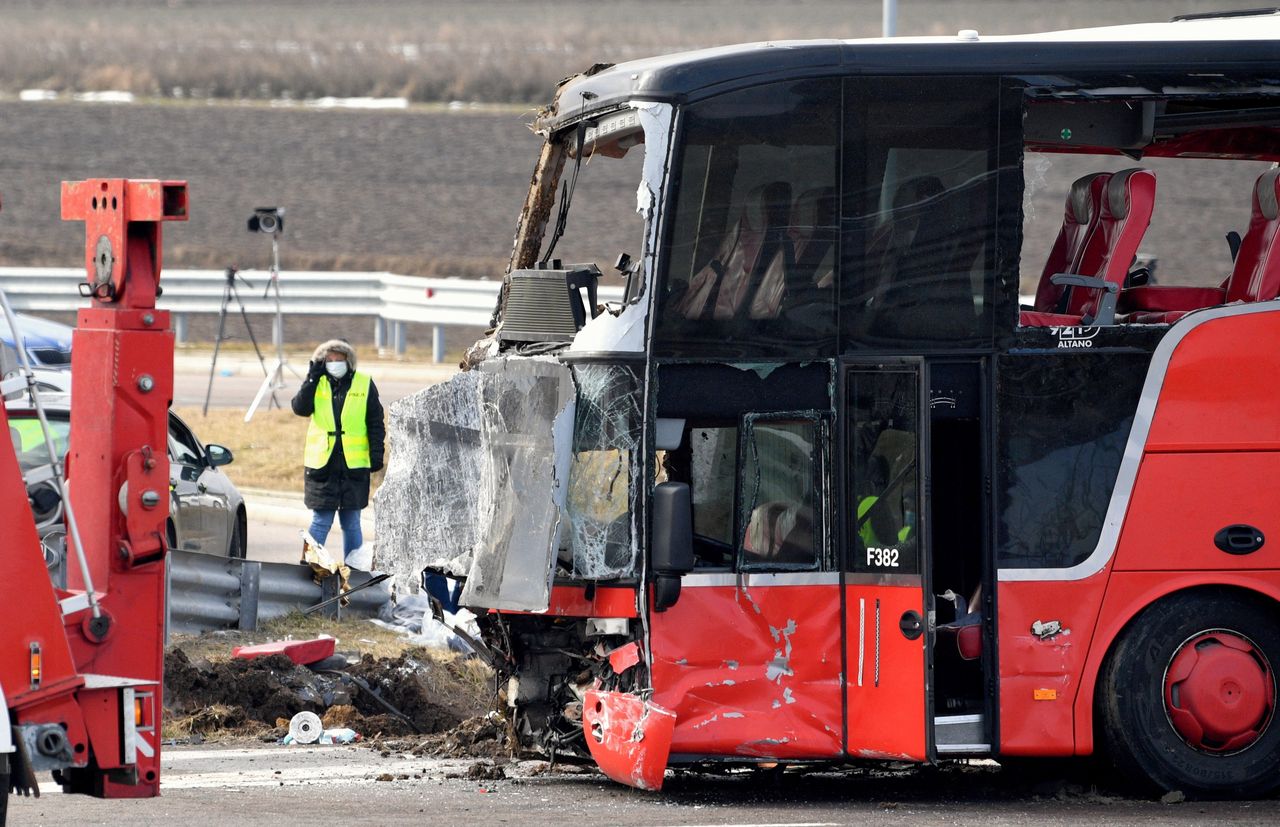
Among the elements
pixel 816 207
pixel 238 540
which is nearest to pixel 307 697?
pixel 238 540

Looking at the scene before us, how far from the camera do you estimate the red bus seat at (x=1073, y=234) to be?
31.0 feet

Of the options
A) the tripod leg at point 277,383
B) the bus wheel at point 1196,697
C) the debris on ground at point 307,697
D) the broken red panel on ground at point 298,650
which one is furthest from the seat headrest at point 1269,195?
the tripod leg at point 277,383

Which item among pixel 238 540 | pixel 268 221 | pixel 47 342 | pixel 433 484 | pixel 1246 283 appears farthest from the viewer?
pixel 268 221

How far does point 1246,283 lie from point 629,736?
375 centimetres

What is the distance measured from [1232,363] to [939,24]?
44217mm

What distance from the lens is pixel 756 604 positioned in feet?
27.3

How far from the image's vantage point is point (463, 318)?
26828 millimetres

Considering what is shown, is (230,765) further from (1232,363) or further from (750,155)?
(1232,363)

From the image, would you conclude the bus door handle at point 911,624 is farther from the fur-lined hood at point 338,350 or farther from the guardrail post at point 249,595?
the fur-lined hood at point 338,350

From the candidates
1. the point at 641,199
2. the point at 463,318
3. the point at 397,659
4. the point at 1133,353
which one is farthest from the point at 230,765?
the point at 463,318

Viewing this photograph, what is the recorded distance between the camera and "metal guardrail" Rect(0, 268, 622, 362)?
27.2m

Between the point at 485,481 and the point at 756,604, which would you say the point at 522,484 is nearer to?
the point at 485,481

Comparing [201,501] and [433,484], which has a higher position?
[433,484]

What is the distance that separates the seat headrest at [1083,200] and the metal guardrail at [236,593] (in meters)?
6.23
